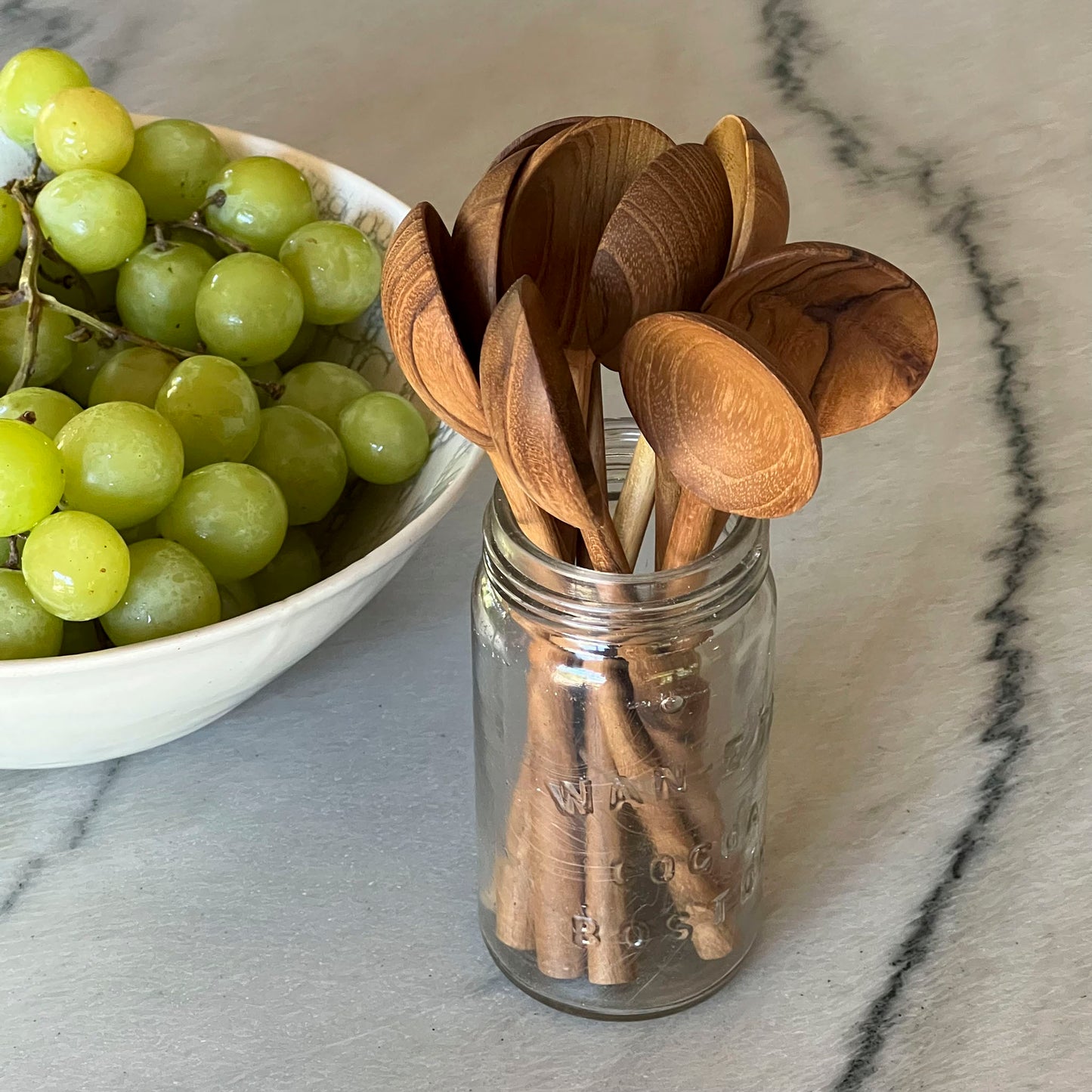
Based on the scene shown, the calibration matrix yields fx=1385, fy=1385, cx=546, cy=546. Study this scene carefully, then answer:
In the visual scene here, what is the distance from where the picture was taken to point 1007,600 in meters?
0.68

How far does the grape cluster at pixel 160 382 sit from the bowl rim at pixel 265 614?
0.03 m

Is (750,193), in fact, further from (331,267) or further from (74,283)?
(74,283)

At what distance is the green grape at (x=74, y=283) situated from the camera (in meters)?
0.66

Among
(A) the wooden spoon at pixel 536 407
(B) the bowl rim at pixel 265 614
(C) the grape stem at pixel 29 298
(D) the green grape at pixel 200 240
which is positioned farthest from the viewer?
(D) the green grape at pixel 200 240

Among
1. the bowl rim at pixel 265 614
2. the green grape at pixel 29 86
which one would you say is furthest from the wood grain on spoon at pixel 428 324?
the green grape at pixel 29 86

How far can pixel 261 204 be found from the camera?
664mm

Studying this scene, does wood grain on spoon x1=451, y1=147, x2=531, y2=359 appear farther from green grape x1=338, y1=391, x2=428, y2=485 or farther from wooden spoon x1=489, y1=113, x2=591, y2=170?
green grape x1=338, y1=391, x2=428, y2=485

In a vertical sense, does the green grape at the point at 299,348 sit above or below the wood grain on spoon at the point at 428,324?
below

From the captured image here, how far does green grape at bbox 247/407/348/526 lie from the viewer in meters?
0.60

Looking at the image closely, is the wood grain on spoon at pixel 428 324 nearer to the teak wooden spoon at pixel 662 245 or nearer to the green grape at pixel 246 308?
the teak wooden spoon at pixel 662 245

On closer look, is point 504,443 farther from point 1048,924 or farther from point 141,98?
point 141,98

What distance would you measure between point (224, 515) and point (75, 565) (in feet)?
0.23

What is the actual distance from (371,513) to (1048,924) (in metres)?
0.34

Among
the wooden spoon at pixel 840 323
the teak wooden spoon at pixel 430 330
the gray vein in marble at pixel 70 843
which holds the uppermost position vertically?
the wooden spoon at pixel 840 323
